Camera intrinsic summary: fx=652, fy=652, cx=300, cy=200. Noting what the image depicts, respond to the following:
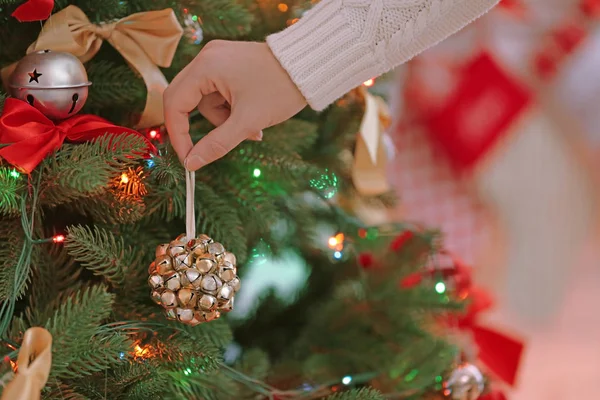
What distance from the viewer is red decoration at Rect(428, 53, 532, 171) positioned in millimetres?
1749

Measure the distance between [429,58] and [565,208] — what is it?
0.66 m

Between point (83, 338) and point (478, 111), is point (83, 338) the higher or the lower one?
the higher one

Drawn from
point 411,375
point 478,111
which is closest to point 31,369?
point 411,375

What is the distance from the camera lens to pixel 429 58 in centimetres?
182

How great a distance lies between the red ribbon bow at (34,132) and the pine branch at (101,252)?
6 centimetres

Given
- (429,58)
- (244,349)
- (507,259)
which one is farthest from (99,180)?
(507,259)

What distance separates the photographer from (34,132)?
52 centimetres

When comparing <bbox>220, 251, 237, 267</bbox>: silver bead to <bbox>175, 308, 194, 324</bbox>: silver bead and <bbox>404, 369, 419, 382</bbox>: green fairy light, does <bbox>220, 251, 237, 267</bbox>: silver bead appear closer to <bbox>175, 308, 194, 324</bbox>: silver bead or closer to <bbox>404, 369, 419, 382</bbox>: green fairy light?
<bbox>175, 308, 194, 324</bbox>: silver bead

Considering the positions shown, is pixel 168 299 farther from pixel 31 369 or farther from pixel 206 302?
pixel 31 369

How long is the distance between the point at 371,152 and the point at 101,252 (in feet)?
1.26

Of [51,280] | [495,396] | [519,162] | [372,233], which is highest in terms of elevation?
[51,280]

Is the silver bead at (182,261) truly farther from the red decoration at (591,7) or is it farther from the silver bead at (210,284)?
the red decoration at (591,7)

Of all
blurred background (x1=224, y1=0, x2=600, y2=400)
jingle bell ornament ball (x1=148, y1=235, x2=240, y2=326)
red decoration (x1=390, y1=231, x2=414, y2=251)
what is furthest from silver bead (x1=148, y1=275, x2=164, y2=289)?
blurred background (x1=224, y1=0, x2=600, y2=400)

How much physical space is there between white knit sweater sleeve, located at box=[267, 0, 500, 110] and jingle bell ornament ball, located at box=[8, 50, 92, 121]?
167mm
